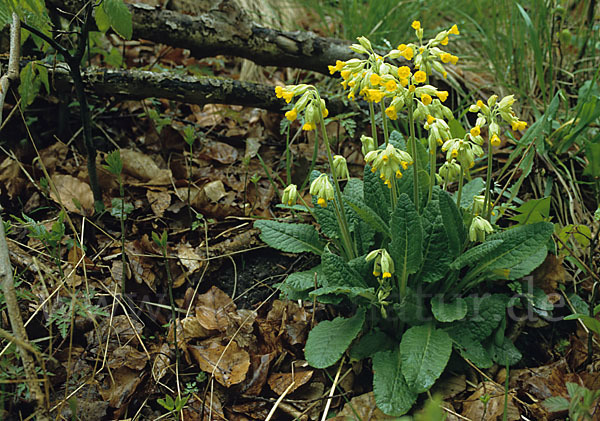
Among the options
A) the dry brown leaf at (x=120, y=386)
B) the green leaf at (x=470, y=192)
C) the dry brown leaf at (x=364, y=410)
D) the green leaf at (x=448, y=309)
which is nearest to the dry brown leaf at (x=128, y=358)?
the dry brown leaf at (x=120, y=386)

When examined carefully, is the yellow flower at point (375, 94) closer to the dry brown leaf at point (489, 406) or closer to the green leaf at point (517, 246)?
the green leaf at point (517, 246)

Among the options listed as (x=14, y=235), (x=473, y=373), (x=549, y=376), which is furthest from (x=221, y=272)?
(x=549, y=376)

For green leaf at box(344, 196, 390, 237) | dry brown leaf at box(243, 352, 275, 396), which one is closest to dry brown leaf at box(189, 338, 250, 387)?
dry brown leaf at box(243, 352, 275, 396)

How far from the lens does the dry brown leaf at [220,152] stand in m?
2.96

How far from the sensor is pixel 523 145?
2.45 meters

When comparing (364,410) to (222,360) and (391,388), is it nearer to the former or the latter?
(391,388)

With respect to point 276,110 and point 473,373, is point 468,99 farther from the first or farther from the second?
point 473,373

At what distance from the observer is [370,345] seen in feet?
6.49

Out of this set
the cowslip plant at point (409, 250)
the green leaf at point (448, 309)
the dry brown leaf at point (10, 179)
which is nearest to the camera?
the cowslip plant at point (409, 250)

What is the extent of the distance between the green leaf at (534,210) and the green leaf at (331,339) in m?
0.86

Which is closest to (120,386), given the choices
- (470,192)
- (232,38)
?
(470,192)

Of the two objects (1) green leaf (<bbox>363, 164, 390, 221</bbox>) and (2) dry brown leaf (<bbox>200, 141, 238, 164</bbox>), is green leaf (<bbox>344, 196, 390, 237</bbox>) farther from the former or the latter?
(2) dry brown leaf (<bbox>200, 141, 238, 164</bbox>)

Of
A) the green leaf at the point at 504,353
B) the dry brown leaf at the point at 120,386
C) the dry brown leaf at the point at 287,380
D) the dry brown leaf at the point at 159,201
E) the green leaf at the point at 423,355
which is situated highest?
the dry brown leaf at the point at 159,201

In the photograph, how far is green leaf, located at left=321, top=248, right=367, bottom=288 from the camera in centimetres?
192
